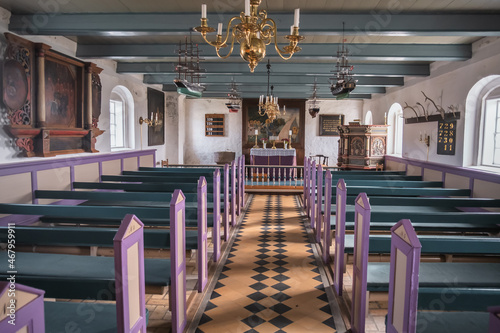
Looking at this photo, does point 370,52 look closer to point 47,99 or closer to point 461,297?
point 461,297

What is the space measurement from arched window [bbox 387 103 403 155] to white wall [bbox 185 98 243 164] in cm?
711

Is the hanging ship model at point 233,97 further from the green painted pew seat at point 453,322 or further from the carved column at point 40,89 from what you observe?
the green painted pew seat at point 453,322

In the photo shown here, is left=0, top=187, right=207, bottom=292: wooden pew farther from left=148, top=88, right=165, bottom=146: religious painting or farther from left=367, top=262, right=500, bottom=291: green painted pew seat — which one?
left=148, top=88, right=165, bottom=146: religious painting

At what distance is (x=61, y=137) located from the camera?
279 inches

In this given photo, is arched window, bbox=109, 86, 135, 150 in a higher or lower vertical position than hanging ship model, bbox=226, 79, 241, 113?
lower

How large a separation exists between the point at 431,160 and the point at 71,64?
8556 millimetres

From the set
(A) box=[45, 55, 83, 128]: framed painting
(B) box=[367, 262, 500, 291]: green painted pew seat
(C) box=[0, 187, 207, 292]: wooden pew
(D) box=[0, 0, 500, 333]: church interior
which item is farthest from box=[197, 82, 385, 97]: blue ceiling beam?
(B) box=[367, 262, 500, 291]: green painted pew seat

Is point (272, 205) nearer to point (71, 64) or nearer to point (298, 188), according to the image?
point (298, 188)

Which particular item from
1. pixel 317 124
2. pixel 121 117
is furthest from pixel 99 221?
pixel 317 124

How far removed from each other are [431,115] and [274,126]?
8.98 m

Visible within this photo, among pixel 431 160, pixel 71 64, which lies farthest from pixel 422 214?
pixel 71 64

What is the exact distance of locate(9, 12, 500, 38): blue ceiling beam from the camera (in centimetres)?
545

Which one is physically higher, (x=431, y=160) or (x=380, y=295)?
(x=431, y=160)

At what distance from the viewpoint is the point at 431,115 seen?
8.90 metres
